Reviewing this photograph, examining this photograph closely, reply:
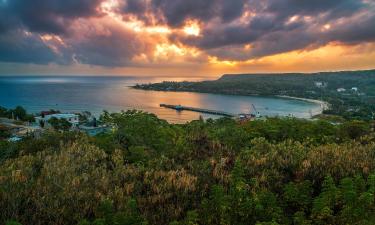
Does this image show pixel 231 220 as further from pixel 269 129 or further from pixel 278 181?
pixel 269 129

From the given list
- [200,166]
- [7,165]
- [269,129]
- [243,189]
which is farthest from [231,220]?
[269,129]

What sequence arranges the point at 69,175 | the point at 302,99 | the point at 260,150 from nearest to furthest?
1. the point at 69,175
2. the point at 260,150
3. the point at 302,99

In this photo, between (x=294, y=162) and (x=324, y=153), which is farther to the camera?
(x=324, y=153)

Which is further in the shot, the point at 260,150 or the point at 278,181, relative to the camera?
the point at 260,150

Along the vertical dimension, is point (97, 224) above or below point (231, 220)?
above

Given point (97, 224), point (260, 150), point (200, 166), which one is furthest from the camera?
point (260, 150)

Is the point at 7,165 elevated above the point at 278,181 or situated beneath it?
elevated above

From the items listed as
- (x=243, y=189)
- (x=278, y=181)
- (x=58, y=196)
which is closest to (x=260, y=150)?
(x=278, y=181)

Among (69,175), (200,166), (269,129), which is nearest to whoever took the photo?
(69,175)

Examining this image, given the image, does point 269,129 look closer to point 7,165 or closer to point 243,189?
point 243,189
